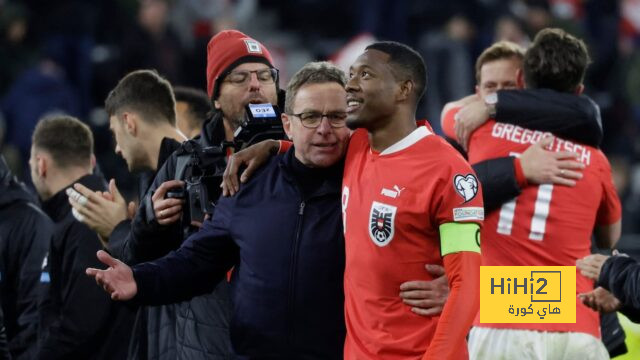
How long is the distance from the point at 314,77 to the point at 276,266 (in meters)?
0.71

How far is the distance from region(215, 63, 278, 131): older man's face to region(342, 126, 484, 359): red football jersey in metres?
1.52

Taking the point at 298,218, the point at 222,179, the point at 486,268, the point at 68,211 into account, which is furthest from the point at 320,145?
the point at 68,211

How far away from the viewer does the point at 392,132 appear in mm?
4680

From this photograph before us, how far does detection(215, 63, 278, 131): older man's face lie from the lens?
6043 millimetres

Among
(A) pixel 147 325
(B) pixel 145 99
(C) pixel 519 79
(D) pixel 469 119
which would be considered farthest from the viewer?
(C) pixel 519 79

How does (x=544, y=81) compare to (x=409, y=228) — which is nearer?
(x=409, y=228)

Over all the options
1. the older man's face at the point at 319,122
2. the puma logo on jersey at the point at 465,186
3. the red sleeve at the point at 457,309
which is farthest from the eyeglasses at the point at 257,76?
the red sleeve at the point at 457,309

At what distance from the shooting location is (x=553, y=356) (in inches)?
233

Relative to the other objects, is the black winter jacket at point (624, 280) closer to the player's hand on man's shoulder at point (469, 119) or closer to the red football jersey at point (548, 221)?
the red football jersey at point (548, 221)

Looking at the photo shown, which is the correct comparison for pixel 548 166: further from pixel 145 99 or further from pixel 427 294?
pixel 145 99

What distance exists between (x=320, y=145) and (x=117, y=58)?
7982 mm

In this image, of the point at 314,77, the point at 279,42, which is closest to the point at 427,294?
the point at 314,77

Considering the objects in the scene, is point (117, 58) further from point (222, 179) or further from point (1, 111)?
point (222, 179)

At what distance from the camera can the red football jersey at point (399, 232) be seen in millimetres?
4445
